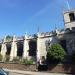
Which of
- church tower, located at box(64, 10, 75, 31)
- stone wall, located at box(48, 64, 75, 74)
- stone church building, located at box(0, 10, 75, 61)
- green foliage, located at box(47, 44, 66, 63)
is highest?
church tower, located at box(64, 10, 75, 31)

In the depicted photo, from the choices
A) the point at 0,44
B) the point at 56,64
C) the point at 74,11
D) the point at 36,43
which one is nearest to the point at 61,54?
the point at 56,64

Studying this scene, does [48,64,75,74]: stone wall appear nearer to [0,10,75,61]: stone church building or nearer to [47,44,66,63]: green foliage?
[47,44,66,63]: green foliage

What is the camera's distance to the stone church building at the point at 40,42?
41562mm

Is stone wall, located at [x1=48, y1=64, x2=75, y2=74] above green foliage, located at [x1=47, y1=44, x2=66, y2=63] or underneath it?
underneath

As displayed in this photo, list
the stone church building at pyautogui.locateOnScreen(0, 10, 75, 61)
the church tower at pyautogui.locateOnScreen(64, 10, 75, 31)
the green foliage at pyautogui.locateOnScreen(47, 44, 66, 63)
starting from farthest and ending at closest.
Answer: the church tower at pyautogui.locateOnScreen(64, 10, 75, 31)
the stone church building at pyautogui.locateOnScreen(0, 10, 75, 61)
the green foliage at pyautogui.locateOnScreen(47, 44, 66, 63)

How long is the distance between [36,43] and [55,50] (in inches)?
493

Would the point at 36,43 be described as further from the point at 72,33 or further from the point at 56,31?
the point at 72,33

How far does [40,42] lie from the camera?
148 ft

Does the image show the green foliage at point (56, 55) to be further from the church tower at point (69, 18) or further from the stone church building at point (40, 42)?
the church tower at point (69, 18)

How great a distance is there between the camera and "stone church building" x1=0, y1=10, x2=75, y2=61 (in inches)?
1636

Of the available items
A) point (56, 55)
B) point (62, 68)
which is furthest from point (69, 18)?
point (62, 68)

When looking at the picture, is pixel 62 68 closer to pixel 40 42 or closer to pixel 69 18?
pixel 40 42

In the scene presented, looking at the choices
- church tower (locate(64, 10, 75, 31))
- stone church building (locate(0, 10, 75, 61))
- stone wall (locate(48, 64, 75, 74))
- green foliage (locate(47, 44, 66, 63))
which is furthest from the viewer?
church tower (locate(64, 10, 75, 31))

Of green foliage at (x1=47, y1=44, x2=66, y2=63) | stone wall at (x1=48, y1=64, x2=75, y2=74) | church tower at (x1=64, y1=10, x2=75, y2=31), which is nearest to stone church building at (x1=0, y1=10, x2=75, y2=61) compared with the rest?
church tower at (x1=64, y1=10, x2=75, y2=31)
